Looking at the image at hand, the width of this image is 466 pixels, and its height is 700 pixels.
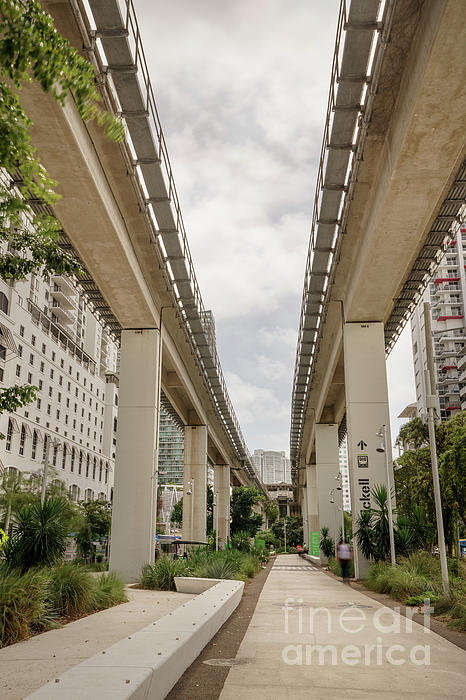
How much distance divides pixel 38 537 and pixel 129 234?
30.5ft

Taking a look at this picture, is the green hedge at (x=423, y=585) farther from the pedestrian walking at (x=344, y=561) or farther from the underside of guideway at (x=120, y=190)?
the underside of guideway at (x=120, y=190)

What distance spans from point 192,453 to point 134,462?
2037 centimetres

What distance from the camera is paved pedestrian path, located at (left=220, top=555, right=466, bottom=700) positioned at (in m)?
5.20

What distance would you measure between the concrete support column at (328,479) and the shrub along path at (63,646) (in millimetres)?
27892

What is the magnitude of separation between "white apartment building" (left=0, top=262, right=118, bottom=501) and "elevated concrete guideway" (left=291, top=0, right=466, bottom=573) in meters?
26.5

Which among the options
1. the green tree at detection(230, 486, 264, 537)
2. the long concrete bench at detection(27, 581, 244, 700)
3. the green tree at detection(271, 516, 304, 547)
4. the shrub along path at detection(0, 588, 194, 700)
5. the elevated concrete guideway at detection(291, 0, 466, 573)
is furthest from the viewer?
the green tree at detection(271, 516, 304, 547)

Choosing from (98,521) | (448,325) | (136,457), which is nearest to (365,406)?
(136,457)

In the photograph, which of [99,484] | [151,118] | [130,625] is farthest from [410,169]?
[99,484]

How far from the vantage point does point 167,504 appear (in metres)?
117

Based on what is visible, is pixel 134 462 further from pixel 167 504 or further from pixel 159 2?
pixel 167 504

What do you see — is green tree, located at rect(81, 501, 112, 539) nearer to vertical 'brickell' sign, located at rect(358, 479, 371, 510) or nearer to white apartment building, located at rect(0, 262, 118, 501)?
white apartment building, located at rect(0, 262, 118, 501)

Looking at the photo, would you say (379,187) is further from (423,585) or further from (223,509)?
(223,509)

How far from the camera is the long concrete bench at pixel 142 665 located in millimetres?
3824

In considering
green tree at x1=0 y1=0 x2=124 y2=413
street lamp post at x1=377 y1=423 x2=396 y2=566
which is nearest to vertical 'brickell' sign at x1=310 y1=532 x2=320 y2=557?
street lamp post at x1=377 y1=423 x2=396 y2=566
